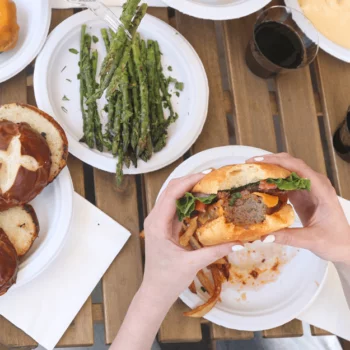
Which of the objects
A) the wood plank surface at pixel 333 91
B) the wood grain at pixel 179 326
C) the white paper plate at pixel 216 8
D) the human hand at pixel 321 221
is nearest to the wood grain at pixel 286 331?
the wood grain at pixel 179 326

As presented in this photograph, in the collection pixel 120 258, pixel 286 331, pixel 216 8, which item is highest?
pixel 216 8

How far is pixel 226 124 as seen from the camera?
82.5 inches

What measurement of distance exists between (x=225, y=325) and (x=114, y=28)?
1.20 metres

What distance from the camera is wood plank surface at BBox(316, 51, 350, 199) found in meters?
2.14

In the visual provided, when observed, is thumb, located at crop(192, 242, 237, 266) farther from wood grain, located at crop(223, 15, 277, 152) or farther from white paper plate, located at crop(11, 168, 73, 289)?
wood grain, located at crop(223, 15, 277, 152)

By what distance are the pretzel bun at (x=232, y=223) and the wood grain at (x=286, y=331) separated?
60 cm

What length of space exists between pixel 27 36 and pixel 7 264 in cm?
90

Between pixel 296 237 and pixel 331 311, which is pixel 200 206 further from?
pixel 331 311

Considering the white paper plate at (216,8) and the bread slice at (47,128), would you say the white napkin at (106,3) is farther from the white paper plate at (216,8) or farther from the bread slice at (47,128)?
the bread slice at (47,128)

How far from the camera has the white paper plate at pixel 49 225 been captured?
1.76 m

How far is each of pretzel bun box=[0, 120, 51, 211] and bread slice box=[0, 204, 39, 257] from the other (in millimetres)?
56

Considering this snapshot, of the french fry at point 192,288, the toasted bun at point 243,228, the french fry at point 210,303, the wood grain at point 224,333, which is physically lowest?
the wood grain at point 224,333

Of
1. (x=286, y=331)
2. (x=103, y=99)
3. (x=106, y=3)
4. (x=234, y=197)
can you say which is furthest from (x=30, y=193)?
(x=286, y=331)

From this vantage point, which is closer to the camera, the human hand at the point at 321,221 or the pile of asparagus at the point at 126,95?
the human hand at the point at 321,221
